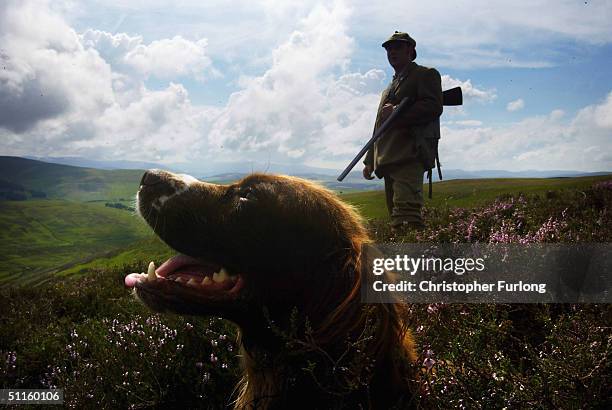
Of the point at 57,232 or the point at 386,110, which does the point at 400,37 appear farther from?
the point at 57,232

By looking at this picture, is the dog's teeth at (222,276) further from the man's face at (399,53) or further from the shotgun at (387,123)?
the man's face at (399,53)

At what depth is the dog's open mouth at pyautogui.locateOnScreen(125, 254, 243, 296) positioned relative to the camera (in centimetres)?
284

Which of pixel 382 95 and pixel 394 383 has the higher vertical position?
pixel 382 95

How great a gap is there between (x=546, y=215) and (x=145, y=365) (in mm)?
6343

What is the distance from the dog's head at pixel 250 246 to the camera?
8.94 feet

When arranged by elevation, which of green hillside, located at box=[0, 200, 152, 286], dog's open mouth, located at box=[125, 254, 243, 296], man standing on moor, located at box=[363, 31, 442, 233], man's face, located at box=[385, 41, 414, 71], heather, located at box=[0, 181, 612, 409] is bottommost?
green hillside, located at box=[0, 200, 152, 286]

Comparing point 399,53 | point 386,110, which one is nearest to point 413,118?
point 386,110

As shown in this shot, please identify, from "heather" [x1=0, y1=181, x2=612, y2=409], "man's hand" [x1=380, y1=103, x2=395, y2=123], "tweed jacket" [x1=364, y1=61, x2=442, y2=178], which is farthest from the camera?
"man's hand" [x1=380, y1=103, x2=395, y2=123]

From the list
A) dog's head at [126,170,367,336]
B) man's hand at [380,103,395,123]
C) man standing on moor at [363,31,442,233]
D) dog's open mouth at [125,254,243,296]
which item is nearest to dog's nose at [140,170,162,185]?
dog's head at [126,170,367,336]

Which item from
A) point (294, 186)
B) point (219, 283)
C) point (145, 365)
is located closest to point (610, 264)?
point (294, 186)

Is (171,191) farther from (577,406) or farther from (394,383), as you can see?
(577,406)

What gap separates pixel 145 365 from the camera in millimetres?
3934

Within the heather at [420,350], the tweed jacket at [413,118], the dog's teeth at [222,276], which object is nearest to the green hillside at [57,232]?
the heather at [420,350]

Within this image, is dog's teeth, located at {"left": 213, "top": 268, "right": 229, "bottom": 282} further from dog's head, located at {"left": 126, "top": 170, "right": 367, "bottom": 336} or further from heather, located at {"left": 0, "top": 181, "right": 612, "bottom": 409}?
heather, located at {"left": 0, "top": 181, "right": 612, "bottom": 409}
